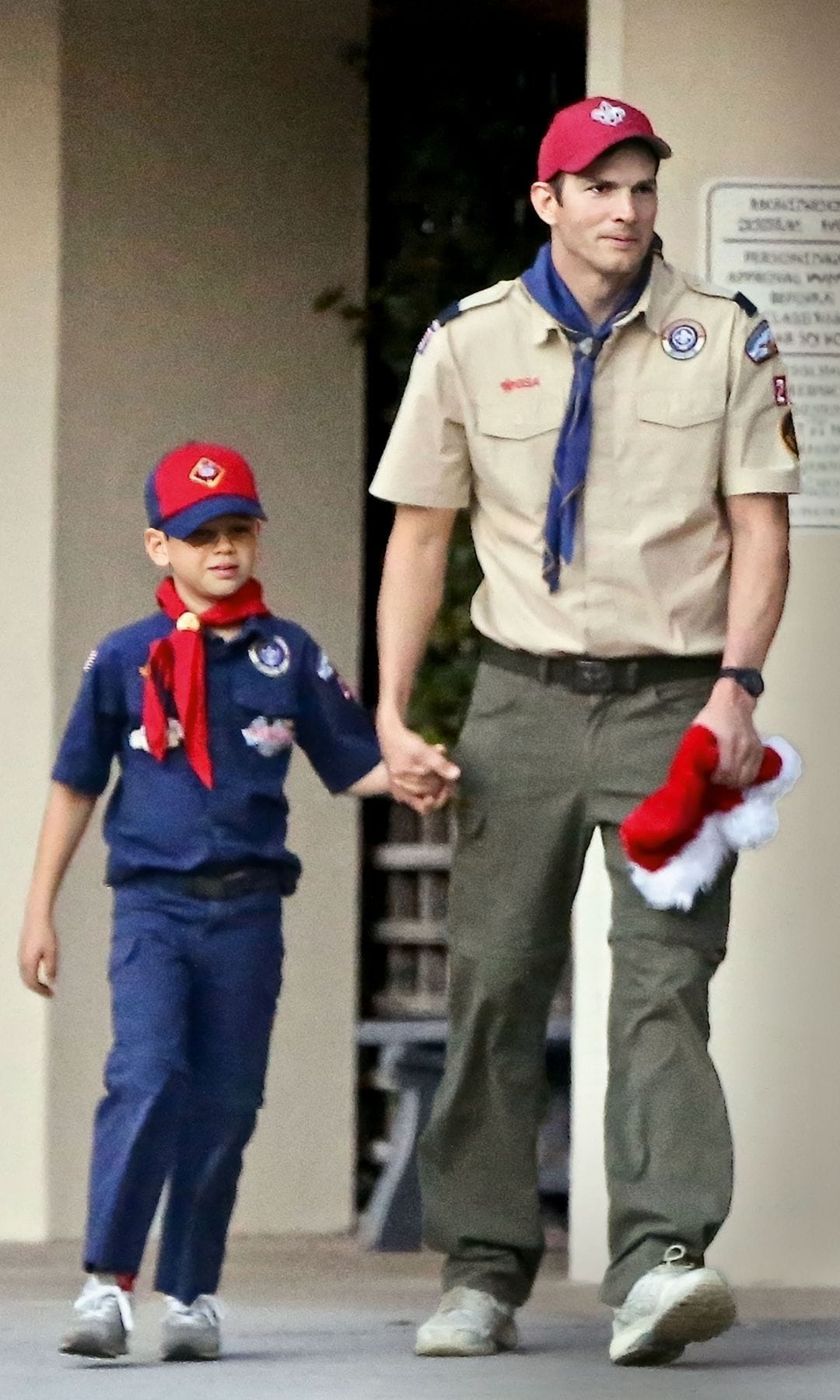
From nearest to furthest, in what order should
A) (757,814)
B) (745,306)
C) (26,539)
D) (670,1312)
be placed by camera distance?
1. (670,1312)
2. (757,814)
3. (745,306)
4. (26,539)

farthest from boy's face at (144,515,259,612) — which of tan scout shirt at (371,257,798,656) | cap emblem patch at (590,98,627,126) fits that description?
cap emblem patch at (590,98,627,126)

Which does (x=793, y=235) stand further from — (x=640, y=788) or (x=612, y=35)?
(x=640, y=788)

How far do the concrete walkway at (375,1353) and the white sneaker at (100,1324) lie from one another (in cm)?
4

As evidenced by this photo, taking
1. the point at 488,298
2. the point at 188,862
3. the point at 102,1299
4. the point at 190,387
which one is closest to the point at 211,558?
the point at 188,862

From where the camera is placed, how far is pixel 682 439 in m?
4.93

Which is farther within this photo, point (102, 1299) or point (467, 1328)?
point (467, 1328)

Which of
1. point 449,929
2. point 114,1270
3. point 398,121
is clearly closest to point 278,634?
point 449,929

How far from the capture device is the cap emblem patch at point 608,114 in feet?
16.2

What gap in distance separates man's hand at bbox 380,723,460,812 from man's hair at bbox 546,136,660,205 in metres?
0.89

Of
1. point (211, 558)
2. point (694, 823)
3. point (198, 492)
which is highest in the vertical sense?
point (198, 492)

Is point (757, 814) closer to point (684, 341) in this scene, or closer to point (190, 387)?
point (684, 341)

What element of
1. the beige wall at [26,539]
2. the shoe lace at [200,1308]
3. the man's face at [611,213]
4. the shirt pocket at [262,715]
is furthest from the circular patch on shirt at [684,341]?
the beige wall at [26,539]

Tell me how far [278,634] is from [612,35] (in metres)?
1.57

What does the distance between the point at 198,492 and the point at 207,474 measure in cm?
4
